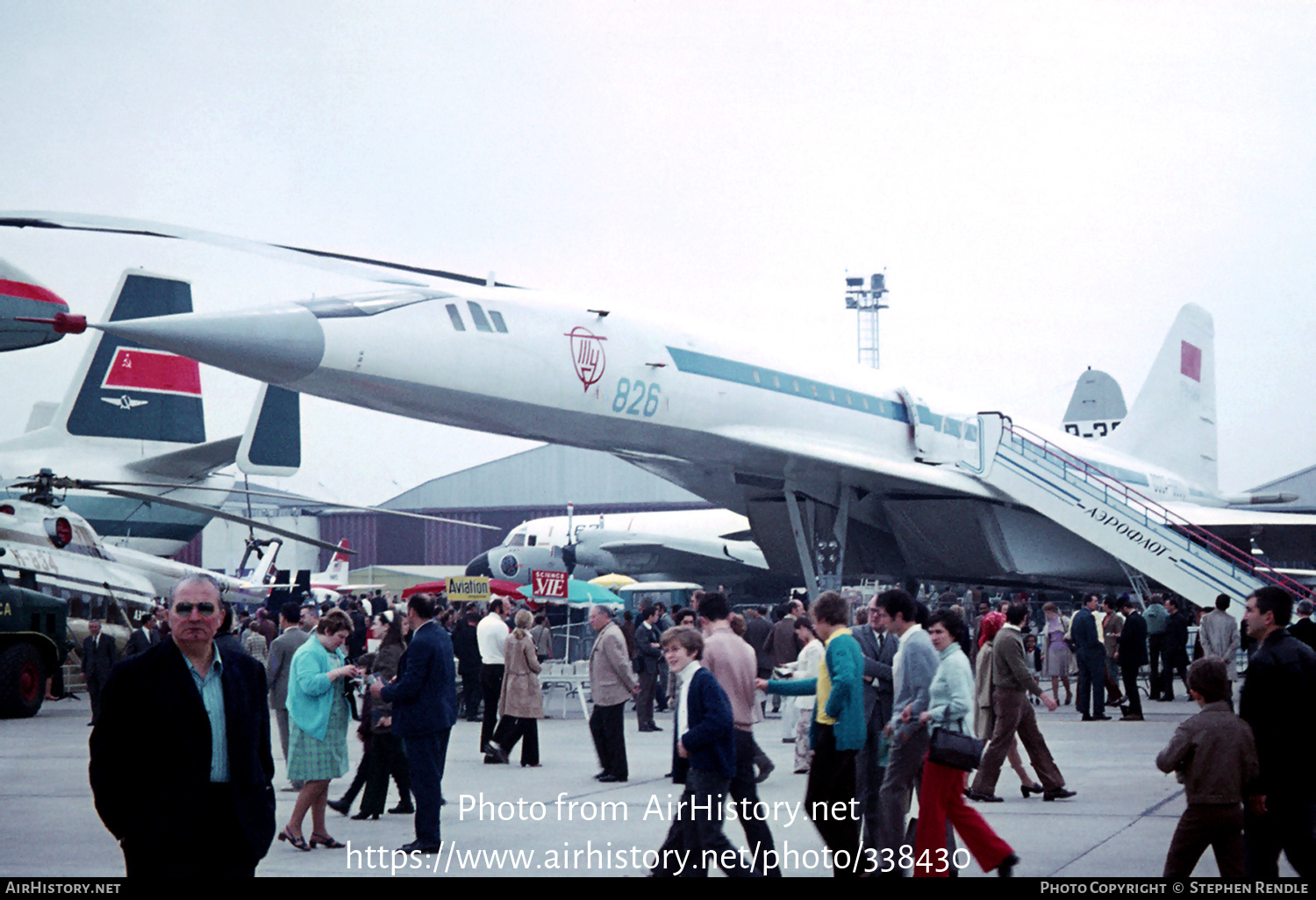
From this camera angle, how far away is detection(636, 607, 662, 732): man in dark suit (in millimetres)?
14711

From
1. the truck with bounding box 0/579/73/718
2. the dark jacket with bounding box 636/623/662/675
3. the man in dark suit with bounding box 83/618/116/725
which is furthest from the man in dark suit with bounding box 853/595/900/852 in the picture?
the truck with bounding box 0/579/73/718

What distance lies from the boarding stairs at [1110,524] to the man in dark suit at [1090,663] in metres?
4.18

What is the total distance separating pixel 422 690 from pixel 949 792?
2.94 m

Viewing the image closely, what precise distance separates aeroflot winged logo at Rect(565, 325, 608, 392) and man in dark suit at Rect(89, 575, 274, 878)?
10.7 m

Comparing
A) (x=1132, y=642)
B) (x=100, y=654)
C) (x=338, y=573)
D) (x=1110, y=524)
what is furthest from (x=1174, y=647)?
(x=338, y=573)

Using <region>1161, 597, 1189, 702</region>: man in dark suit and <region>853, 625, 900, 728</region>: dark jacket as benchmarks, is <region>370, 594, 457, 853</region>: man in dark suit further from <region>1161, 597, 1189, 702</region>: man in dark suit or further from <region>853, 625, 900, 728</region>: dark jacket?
<region>1161, 597, 1189, 702</region>: man in dark suit

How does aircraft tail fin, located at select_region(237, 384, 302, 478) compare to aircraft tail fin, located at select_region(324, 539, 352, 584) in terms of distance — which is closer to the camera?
aircraft tail fin, located at select_region(237, 384, 302, 478)

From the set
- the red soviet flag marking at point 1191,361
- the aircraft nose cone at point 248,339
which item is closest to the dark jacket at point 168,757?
the aircraft nose cone at point 248,339

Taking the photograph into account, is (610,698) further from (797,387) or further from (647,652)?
(797,387)

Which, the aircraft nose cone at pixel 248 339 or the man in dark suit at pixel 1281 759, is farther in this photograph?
the aircraft nose cone at pixel 248 339

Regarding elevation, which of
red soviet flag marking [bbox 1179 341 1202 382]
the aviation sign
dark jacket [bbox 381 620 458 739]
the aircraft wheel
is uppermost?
red soviet flag marking [bbox 1179 341 1202 382]

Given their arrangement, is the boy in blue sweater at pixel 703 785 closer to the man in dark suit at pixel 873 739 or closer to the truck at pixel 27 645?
the man in dark suit at pixel 873 739

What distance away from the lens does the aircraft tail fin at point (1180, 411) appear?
2941 centimetres

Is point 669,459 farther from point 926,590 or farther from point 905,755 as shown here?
point 926,590
